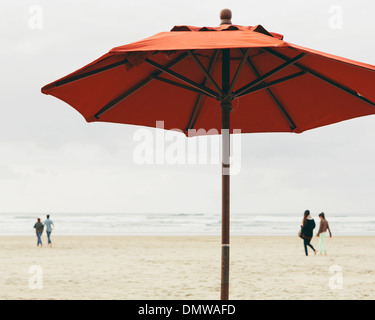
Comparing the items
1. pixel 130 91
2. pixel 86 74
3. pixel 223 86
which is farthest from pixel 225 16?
pixel 86 74

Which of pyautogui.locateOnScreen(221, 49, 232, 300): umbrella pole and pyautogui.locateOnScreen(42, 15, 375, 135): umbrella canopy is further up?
pyautogui.locateOnScreen(42, 15, 375, 135): umbrella canopy

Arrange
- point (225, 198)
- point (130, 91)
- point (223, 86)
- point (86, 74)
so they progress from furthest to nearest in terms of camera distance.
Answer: point (130, 91) → point (223, 86) → point (225, 198) → point (86, 74)

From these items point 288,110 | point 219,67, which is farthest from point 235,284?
point 219,67

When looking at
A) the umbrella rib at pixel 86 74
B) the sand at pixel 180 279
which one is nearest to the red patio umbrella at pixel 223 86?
the umbrella rib at pixel 86 74

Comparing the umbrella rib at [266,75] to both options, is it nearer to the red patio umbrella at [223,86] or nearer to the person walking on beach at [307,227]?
the red patio umbrella at [223,86]

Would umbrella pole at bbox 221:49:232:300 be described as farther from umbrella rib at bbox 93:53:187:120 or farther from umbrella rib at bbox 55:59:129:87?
umbrella rib at bbox 55:59:129:87

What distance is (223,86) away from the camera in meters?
4.29

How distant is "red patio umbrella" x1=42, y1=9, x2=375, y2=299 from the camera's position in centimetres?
354

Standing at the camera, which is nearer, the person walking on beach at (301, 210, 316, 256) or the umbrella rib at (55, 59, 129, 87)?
the umbrella rib at (55, 59, 129, 87)

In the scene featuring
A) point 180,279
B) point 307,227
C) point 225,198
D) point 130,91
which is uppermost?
point 130,91

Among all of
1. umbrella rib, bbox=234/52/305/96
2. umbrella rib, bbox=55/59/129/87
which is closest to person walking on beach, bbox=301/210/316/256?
umbrella rib, bbox=234/52/305/96

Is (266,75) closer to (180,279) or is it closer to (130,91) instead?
(130,91)

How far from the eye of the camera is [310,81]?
494 centimetres
